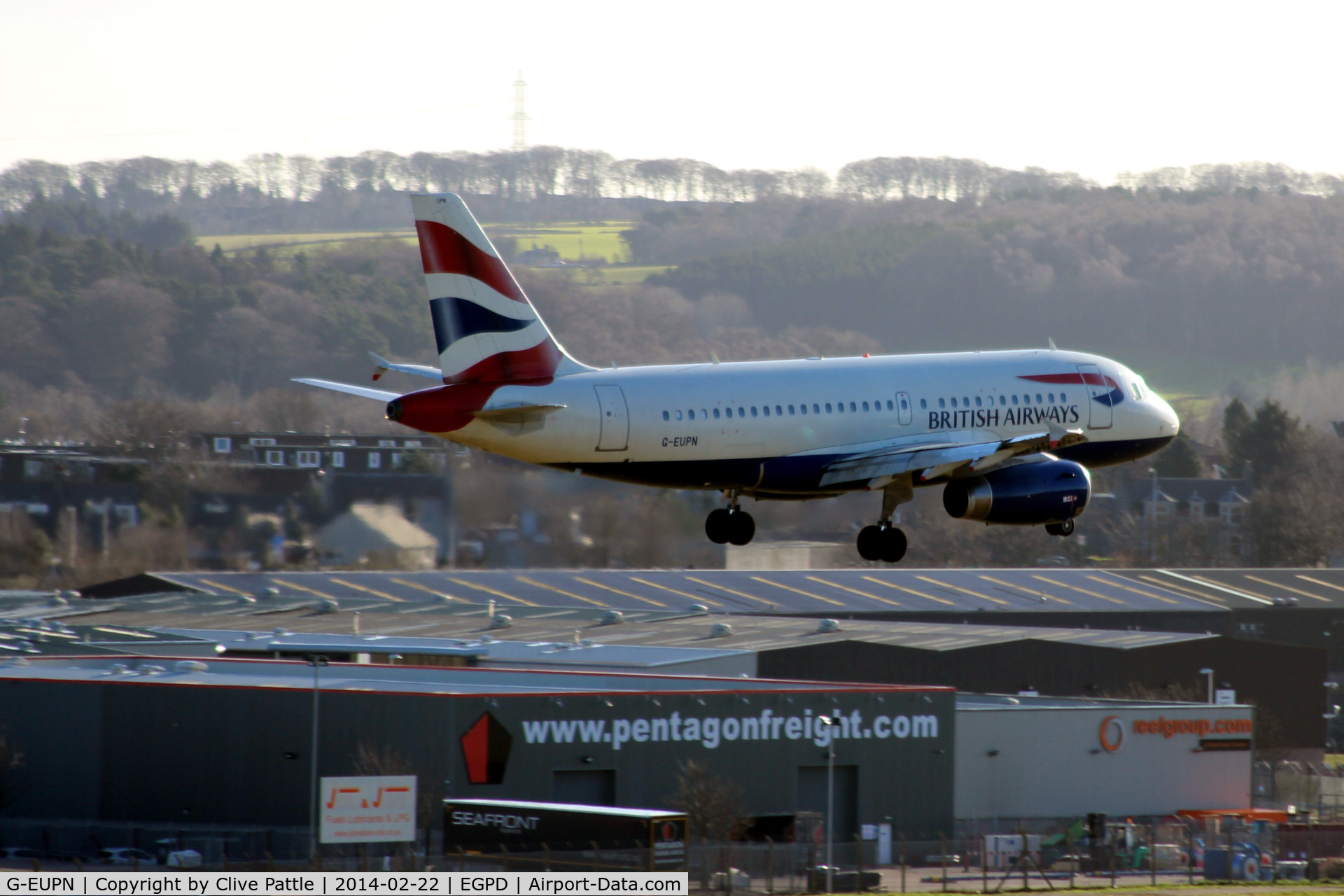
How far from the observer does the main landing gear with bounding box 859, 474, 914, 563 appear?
1844 inches

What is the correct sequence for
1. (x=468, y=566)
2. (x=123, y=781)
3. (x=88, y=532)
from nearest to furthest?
(x=123, y=781) < (x=468, y=566) < (x=88, y=532)

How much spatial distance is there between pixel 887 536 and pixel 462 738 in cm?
1692

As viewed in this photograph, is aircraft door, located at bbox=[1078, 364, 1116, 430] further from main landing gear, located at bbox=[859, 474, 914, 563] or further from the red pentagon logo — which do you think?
the red pentagon logo

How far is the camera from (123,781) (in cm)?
6072

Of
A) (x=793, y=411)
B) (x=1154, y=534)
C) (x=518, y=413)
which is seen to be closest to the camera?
(x=518, y=413)

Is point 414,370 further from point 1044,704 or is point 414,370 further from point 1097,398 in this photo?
point 1044,704

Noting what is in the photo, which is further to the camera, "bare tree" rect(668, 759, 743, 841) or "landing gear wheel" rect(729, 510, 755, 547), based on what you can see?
"bare tree" rect(668, 759, 743, 841)

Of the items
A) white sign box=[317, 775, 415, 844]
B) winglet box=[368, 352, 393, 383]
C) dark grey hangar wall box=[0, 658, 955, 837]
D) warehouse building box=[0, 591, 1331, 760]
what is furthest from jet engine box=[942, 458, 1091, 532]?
warehouse building box=[0, 591, 1331, 760]

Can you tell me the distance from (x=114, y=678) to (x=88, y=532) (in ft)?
132

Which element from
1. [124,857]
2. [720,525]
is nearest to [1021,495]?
[720,525]

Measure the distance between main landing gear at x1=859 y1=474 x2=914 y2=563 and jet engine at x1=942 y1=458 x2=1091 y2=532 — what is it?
1.22 m

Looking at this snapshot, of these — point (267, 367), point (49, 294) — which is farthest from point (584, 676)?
point (49, 294)

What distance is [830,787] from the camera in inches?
2307

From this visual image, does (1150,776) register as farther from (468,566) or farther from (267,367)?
(267,367)
